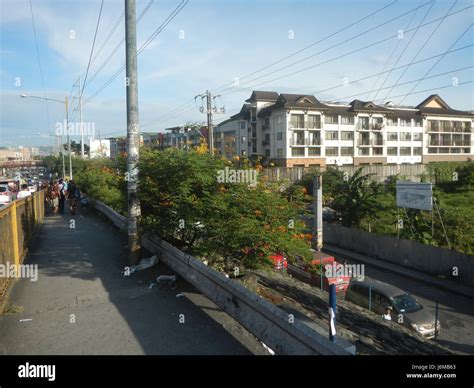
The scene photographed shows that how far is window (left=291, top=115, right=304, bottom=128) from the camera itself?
56.5 metres

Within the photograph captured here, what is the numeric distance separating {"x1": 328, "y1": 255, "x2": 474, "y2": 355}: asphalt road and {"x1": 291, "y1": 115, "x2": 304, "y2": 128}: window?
1526 inches

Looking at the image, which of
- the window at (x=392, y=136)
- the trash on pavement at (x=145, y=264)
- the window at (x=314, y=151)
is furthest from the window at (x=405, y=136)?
the trash on pavement at (x=145, y=264)

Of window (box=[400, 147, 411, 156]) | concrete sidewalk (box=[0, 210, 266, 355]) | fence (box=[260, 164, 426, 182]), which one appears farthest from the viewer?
window (box=[400, 147, 411, 156])

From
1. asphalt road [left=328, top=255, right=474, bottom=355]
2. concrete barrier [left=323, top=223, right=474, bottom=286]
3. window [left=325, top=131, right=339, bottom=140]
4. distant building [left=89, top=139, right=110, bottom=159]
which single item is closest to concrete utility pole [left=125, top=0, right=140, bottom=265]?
asphalt road [left=328, top=255, right=474, bottom=355]

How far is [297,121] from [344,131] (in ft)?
29.5

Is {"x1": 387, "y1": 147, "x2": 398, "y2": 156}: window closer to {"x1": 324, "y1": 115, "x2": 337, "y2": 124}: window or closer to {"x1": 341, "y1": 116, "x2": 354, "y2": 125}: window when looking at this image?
{"x1": 341, "y1": 116, "x2": 354, "y2": 125}: window

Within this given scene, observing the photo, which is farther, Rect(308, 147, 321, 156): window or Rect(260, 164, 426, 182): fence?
Rect(308, 147, 321, 156): window

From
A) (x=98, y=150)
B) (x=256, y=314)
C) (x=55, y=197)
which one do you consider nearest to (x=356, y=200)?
(x=55, y=197)

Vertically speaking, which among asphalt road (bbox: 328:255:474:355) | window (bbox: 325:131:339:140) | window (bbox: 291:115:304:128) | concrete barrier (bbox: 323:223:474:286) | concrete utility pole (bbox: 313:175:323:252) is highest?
window (bbox: 291:115:304:128)

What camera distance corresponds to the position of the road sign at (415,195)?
20.0 metres

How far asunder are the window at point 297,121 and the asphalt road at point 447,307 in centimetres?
3876

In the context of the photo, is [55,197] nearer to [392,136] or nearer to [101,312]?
[101,312]

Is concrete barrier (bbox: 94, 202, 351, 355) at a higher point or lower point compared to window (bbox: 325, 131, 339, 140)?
lower

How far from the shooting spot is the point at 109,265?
886 cm
